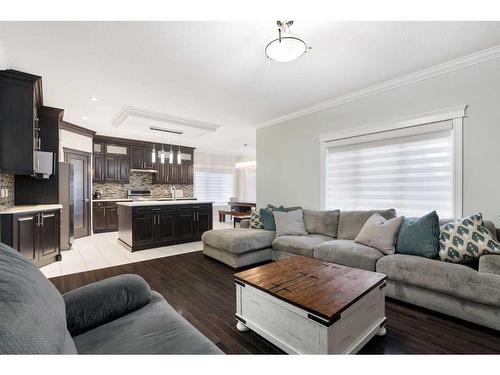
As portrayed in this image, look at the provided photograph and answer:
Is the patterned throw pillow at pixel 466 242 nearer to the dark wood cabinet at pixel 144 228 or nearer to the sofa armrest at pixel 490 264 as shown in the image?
the sofa armrest at pixel 490 264

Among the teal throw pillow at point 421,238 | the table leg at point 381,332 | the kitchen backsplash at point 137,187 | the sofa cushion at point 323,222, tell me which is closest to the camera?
the table leg at point 381,332

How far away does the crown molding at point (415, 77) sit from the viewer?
8.37 ft

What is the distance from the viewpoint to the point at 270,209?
165 inches

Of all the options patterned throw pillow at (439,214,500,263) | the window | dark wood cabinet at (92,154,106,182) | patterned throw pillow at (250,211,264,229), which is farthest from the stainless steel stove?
patterned throw pillow at (439,214,500,263)

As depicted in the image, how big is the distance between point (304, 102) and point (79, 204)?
5.59 m

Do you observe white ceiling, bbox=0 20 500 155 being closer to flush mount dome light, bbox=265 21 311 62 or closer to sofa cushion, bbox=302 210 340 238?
flush mount dome light, bbox=265 21 311 62

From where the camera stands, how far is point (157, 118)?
15.1 feet

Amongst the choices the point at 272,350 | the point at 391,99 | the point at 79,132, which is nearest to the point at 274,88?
the point at 391,99

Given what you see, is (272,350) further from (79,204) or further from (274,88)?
(79,204)

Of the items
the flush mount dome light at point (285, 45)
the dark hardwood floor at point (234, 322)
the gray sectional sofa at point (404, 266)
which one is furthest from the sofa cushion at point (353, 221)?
the flush mount dome light at point (285, 45)

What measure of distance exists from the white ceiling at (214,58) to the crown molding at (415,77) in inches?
3.9

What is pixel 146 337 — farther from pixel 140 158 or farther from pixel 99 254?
pixel 140 158

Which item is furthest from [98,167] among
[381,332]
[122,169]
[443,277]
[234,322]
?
[443,277]

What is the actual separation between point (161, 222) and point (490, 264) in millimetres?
4797
